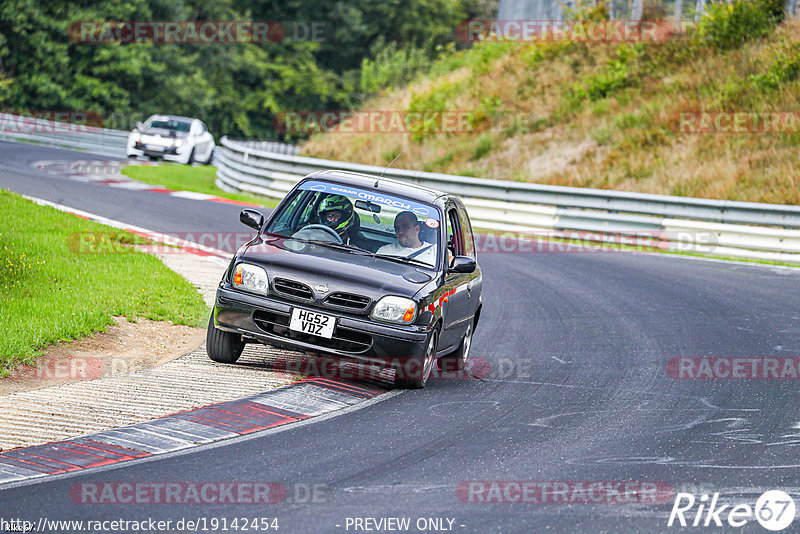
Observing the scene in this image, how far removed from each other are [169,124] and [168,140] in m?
1.02

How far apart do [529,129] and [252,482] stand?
26.1m

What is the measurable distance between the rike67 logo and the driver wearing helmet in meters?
4.02


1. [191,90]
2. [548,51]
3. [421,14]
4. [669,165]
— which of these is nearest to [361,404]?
[669,165]

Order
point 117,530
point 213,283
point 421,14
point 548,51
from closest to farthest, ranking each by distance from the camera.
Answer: point 117,530, point 213,283, point 548,51, point 421,14

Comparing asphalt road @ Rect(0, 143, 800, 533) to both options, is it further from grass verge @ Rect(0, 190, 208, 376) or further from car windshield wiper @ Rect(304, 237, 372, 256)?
grass verge @ Rect(0, 190, 208, 376)

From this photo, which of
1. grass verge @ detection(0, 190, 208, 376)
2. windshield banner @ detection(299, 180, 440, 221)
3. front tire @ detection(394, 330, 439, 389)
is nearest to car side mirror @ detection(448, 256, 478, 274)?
windshield banner @ detection(299, 180, 440, 221)

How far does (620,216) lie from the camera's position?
21.7 meters

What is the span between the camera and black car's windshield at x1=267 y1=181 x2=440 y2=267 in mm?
9000

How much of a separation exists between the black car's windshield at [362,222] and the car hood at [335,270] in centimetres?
24

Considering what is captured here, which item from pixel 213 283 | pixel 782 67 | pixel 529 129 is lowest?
pixel 213 283

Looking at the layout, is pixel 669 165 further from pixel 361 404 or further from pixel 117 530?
pixel 117 530

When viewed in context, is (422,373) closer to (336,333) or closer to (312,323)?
(336,333)

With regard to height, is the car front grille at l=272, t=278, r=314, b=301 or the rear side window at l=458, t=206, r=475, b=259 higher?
the rear side window at l=458, t=206, r=475, b=259

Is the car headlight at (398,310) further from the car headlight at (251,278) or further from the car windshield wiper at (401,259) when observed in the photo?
the car headlight at (251,278)
